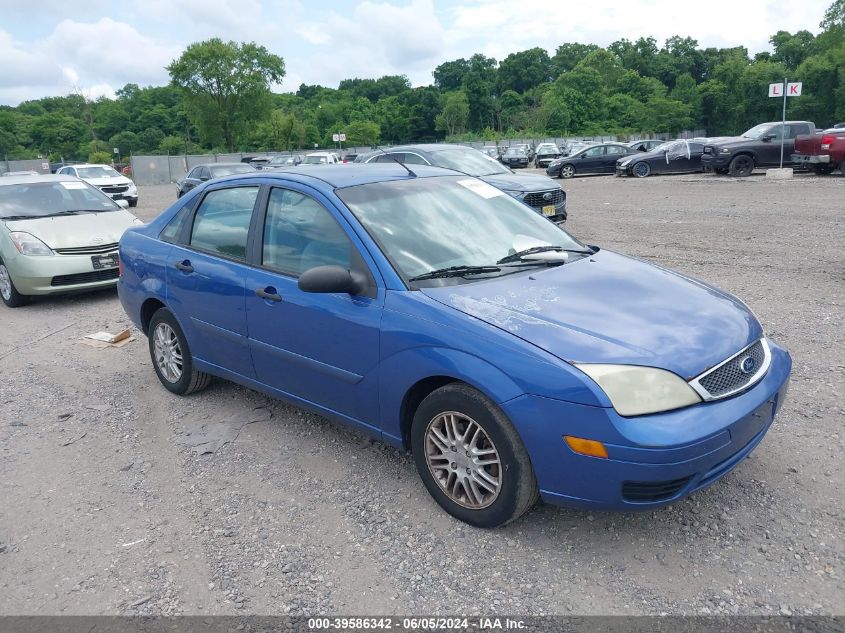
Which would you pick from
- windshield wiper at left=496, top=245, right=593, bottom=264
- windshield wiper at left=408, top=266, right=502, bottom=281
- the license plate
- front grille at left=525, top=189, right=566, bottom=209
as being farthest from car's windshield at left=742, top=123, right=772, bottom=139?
windshield wiper at left=408, top=266, right=502, bottom=281

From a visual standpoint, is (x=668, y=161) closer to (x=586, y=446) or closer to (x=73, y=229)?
(x=73, y=229)

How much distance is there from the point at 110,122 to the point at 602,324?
102 meters

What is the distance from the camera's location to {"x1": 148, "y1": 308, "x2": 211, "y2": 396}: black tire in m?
4.96

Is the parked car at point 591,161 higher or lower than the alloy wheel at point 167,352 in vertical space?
higher

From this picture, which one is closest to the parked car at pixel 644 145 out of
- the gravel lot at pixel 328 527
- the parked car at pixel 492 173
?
the parked car at pixel 492 173

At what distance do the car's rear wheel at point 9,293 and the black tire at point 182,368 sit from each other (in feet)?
14.2

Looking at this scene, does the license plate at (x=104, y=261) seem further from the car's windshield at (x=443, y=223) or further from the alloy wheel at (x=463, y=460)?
the alloy wheel at (x=463, y=460)

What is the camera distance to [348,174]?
13.9 ft

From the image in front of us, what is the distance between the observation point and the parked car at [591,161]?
29188 mm

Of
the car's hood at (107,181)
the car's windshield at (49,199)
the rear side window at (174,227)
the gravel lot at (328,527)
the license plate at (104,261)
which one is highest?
the car's hood at (107,181)

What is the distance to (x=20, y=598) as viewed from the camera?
9.63 feet

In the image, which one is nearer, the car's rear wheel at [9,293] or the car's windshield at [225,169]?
the car's rear wheel at [9,293]

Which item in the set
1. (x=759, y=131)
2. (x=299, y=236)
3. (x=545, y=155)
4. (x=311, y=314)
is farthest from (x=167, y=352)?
(x=545, y=155)

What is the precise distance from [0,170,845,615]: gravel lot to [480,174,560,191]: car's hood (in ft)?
21.7
